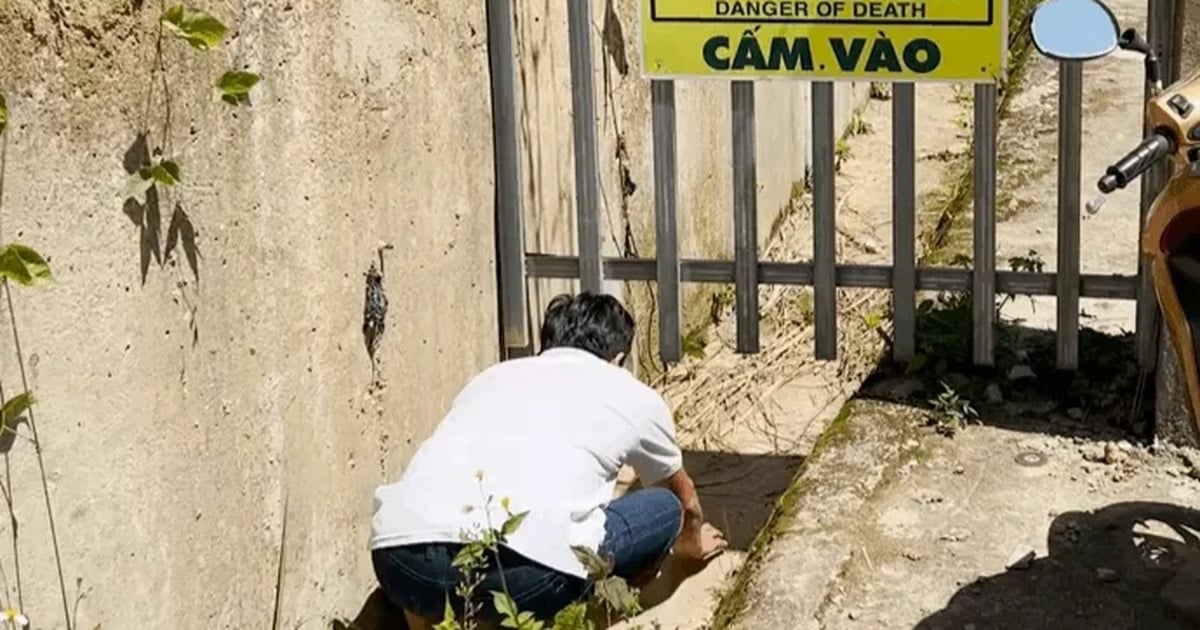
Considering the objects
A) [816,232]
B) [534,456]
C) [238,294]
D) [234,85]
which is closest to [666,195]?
[816,232]

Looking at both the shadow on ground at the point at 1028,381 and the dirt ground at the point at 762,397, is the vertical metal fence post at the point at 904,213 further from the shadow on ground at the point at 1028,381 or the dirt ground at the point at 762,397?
the dirt ground at the point at 762,397

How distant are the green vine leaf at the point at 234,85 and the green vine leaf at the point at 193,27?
127mm

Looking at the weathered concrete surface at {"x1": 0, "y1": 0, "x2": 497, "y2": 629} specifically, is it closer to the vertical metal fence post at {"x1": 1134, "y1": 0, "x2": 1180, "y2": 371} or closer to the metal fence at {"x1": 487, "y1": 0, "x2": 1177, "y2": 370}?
the metal fence at {"x1": 487, "y1": 0, "x2": 1177, "y2": 370}

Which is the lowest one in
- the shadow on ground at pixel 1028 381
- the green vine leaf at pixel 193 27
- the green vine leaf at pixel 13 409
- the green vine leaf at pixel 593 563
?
the green vine leaf at pixel 593 563

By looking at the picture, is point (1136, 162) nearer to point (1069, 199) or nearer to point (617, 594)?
point (617, 594)

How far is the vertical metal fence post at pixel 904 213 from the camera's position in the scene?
193 inches

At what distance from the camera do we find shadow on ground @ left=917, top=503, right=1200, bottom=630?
4312 millimetres

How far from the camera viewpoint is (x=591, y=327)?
4.45 meters

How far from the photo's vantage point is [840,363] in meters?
6.12

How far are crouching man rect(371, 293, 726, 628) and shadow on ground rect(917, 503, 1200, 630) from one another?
2.46ft

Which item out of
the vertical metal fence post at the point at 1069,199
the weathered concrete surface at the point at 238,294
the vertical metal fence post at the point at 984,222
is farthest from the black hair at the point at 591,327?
the vertical metal fence post at the point at 1069,199

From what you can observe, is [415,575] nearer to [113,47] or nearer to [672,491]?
[672,491]

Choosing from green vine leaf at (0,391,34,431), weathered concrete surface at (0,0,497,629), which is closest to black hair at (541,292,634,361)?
weathered concrete surface at (0,0,497,629)

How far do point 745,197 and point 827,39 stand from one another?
50cm
